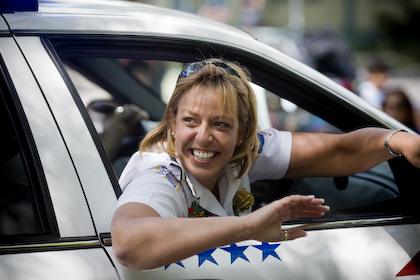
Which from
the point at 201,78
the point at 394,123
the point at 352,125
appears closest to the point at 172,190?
the point at 201,78

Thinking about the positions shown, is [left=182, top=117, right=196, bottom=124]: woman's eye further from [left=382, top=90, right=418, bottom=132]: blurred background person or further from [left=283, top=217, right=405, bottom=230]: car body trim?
[left=382, top=90, right=418, bottom=132]: blurred background person

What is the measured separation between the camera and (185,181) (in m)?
1.71

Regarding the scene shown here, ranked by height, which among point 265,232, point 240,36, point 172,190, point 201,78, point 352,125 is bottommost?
point 265,232

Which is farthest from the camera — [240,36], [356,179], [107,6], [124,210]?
[356,179]

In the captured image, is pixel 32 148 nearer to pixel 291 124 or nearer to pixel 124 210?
pixel 124 210

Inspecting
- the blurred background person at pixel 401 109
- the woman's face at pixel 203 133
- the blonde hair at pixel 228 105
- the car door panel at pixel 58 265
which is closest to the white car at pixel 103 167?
the car door panel at pixel 58 265

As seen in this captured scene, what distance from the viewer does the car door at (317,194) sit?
1.53 metres

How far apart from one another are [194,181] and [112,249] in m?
0.40

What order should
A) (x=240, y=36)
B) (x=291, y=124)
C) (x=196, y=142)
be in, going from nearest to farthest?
1. (x=196, y=142)
2. (x=240, y=36)
3. (x=291, y=124)

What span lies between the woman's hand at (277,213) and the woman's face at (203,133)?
356 mm

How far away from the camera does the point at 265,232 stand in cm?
143

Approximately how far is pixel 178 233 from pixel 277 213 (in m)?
0.28

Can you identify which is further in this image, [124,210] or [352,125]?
[352,125]

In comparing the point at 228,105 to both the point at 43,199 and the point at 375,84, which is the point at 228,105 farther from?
the point at 375,84
